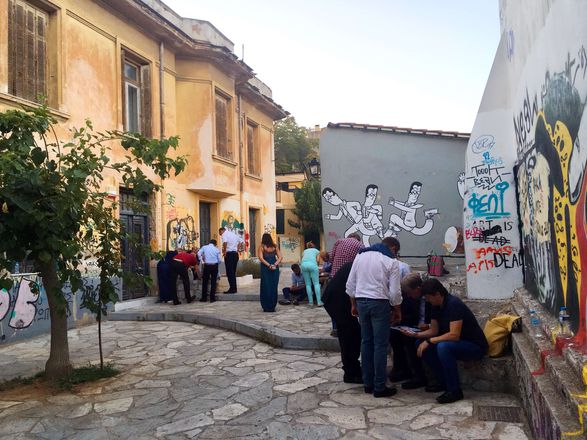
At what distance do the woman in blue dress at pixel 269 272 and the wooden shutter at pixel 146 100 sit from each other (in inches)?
202

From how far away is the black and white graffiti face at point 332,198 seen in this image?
13617mm

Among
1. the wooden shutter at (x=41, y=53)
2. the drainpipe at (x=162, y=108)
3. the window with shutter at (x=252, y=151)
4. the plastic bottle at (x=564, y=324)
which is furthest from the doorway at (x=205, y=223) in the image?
the plastic bottle at (x=564, y=324)

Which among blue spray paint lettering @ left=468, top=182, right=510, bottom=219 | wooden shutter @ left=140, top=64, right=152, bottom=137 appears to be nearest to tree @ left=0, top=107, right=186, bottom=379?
blue spray paint lettering @ left=468, top=182, right=510, bottom=219

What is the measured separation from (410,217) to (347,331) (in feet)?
26.8

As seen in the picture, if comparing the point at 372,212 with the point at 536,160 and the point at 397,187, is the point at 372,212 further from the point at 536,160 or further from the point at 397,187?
the point at 536,160

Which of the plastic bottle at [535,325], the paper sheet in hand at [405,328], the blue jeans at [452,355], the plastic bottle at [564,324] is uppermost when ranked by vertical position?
the plastic bottle at [564,324]

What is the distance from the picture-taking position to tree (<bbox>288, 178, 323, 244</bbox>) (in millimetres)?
33000

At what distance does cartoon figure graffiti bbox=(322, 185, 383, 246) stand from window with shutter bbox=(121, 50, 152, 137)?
5.40 m

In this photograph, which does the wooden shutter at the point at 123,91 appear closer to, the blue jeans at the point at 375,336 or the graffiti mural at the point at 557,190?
the blue jeans at the point at 375,336

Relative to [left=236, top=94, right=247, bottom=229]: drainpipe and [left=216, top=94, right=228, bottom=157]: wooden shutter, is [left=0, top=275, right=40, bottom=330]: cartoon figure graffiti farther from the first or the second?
[left=236, top=94, right=247, bottom=229]: drainpipe

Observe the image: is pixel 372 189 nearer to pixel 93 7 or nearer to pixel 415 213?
pixel 415 213

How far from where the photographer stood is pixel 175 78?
46.6ft

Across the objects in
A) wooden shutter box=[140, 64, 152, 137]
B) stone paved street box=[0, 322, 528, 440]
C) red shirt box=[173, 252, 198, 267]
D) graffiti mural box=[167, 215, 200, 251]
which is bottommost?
stone paved street box=[0, 322, 528, 440]

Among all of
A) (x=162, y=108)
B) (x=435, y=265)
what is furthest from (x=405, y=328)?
(x=162, y=108)
